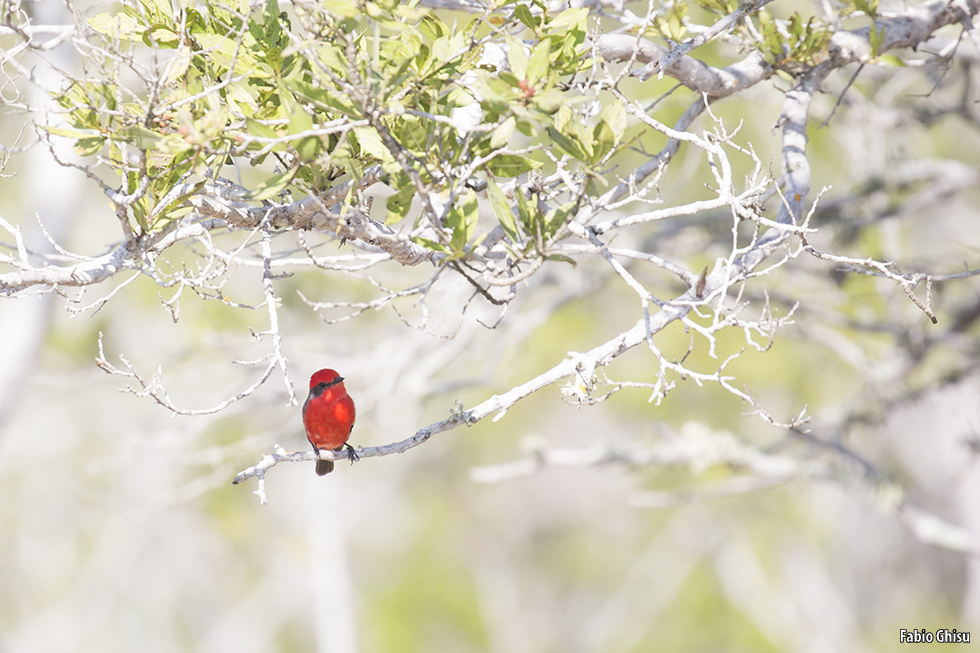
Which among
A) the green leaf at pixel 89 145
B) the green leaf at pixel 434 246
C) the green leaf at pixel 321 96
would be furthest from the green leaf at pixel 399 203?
the green leaf at pixel 89 145

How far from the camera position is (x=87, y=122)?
7.70 ft

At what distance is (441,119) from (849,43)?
2068 mm

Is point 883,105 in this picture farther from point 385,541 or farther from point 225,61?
point 385,541

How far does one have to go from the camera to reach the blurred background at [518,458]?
6176 millimetres

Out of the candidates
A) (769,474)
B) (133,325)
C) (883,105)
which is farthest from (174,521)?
(883,105)

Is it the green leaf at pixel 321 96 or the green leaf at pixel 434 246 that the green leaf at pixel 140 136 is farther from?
the green leaf at pixel 434 246

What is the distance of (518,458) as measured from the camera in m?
17.2

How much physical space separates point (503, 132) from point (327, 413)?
3.14m

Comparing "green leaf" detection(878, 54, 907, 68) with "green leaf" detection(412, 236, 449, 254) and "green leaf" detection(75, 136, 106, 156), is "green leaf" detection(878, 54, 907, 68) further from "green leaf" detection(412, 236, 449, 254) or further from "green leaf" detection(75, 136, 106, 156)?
"green leaf" detection(75, 136, 106, 156)

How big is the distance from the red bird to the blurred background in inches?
20.7

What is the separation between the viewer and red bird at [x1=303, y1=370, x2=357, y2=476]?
5094 mm

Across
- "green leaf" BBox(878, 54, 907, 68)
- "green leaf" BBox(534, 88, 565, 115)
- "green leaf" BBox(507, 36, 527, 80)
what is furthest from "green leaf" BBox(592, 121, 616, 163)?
"green leaf" BBox(878, 54, 907, 68)

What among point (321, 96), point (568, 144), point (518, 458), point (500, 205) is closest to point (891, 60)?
point (568, 144)

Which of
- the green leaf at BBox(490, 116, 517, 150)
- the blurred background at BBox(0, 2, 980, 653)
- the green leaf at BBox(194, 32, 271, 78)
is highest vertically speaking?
the green leaf at BBox(194, 32, 271, 78)
